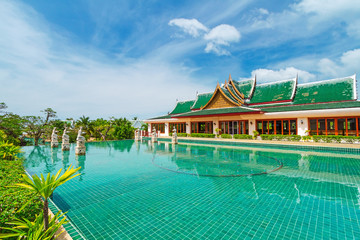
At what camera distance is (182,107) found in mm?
29203

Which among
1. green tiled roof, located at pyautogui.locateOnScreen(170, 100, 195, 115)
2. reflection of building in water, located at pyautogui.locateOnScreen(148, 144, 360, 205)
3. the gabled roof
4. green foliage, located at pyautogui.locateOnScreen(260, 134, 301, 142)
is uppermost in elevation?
Result: the gabled roof

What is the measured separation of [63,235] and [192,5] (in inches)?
547

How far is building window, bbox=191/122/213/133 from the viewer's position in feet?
71.3

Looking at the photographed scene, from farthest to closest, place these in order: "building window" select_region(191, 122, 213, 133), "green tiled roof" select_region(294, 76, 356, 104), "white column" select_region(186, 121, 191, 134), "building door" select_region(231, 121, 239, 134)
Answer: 1. "white column" select_region(186, 121, 191, 134)
2. "building window" select_region(191, 122, 213, 133)
3. "building door" select_region(231, 121, 239, 134)
4. "green tiled roof" select_region(294, 76, 356, 104)

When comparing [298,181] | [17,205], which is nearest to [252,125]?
[298,181]

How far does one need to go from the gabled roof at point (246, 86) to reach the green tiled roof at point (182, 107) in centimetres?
783

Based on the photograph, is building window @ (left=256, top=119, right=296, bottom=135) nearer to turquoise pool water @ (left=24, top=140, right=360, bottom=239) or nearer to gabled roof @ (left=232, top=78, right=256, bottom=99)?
gabled roof @ (left=232, top=78, right=256, bottom=99)

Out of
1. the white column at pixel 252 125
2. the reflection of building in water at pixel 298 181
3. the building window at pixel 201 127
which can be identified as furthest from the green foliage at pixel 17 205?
the building window at pixel 201 127

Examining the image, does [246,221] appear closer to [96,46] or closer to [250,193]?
[250,193]

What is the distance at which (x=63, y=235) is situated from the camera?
8.84ft

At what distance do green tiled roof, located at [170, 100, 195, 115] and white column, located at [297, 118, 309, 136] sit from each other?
619 inches

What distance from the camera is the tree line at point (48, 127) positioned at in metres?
15.6

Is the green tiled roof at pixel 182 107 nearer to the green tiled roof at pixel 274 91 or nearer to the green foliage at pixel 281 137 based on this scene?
the green tiled roof at pixel 274 91

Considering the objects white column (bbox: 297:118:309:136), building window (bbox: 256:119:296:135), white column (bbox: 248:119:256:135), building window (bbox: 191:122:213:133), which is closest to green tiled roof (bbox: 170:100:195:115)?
building window (bbox: 191:122:213:133)
